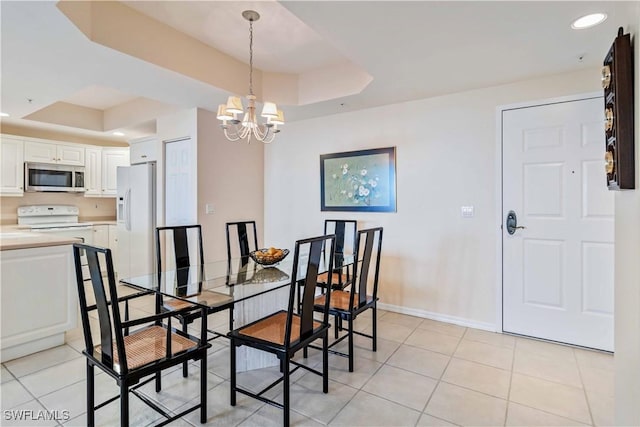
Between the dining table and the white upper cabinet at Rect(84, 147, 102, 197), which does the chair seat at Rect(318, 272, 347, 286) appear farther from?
the white upper cabinet at Rect(84, 147, 102, 197)

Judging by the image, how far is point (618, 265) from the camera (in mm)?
1368

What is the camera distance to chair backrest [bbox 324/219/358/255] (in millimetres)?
3570

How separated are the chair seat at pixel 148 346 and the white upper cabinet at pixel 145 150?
305 centimetres

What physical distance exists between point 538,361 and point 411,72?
2588mm

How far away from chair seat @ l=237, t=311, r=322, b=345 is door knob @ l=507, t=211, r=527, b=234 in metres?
2.09

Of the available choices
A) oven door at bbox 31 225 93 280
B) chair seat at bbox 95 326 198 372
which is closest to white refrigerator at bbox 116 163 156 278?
oven door at bbox 31 225 93 280

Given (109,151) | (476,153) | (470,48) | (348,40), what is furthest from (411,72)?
(109,151)

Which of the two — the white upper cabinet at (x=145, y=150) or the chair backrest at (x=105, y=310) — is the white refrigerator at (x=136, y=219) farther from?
the chair backrest at (x=105, y=310)

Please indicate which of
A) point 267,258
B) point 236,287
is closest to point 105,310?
point 236,287

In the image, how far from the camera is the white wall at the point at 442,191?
10.2 feet

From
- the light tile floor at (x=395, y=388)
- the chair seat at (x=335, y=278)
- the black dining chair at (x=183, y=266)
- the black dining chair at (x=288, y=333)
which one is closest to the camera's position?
the black dining chair at (x=288, y=333)

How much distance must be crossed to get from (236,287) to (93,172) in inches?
186

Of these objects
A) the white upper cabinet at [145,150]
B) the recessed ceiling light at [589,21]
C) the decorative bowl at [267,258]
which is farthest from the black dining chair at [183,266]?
the recessed ceiling light at [589,21]

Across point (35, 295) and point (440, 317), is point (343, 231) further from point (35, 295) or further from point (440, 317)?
point (35, 295)
